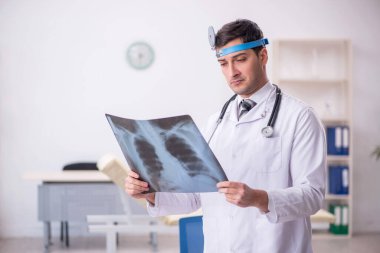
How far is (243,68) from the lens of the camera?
1.47 metres

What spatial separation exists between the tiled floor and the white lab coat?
128 inches

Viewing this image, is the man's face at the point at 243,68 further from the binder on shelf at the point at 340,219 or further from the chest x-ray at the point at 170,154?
the binder on shelf at the point at 340,219

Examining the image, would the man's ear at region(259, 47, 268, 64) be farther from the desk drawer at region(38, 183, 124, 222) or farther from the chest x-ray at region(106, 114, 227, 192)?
the desk drawer at region(38, 183, 124, 222)

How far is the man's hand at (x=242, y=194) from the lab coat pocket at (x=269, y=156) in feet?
0.53

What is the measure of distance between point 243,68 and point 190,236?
775mm

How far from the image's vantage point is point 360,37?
5477 mm

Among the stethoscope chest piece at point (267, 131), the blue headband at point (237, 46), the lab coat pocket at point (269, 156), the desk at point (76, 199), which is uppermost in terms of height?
the blue headband at point (237, 46)

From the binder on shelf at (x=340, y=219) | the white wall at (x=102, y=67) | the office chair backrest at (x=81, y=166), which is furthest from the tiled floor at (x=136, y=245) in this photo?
the office chair backrest at (x=81, y=166)

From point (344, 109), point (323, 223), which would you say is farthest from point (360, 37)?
point (323, 223)

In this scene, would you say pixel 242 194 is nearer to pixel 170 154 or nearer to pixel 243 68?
pixel 170 154

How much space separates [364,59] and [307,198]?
4.54m

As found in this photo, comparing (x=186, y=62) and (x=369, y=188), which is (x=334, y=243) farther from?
(x=186, y=62)

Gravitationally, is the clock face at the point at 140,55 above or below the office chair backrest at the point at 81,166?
above

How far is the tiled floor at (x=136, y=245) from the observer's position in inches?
184
